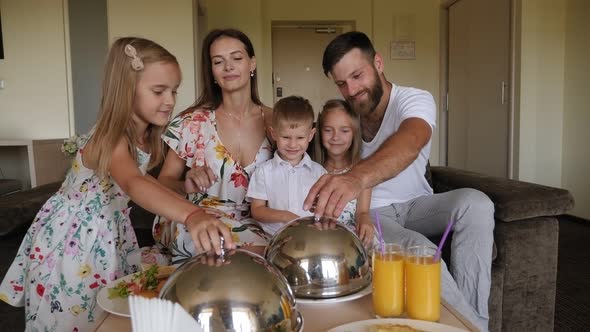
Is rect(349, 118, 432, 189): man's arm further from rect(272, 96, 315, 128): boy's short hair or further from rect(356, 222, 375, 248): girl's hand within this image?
rect(272, 96, 315, 128): boy's short hair

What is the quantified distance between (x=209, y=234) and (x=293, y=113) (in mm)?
827

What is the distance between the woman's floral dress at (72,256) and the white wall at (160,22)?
255cm

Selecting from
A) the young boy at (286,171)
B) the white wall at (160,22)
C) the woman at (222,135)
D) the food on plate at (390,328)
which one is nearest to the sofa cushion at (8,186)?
the white wall at (160,22)

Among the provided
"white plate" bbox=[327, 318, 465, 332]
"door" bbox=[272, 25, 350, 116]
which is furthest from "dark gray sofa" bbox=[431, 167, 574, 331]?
"door" bbox=[272, 25, 350, 116]

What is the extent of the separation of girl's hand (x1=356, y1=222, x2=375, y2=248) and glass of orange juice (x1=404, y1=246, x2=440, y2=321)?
464 mm

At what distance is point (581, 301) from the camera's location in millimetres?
2273

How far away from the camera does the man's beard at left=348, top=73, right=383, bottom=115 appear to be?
1856 millimetres

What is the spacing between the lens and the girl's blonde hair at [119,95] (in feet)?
4.29

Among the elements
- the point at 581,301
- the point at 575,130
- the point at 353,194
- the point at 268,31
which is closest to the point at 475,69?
the point at 575,130

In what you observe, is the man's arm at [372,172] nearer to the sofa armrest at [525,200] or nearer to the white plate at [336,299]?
the white plate at [336,299]

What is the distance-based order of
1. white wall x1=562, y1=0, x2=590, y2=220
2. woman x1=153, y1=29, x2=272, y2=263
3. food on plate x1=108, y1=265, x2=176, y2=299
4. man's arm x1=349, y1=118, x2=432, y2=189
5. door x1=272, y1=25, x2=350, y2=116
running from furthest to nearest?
door x1=272, y1=25, x2=350, y2=116
white wall x1=562, y1=0, x2=590, y2=220
woman x1=153, y1=29, x2=272, y2=263
man's arm x1=349, y1=118, x2=432, y2=189
food on plate x1=108, y1=265, x2=176, y2=299

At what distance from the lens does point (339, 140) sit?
1.75 meters

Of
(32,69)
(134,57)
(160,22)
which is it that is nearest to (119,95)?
(134,57)

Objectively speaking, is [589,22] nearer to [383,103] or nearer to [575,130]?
[575,130]
